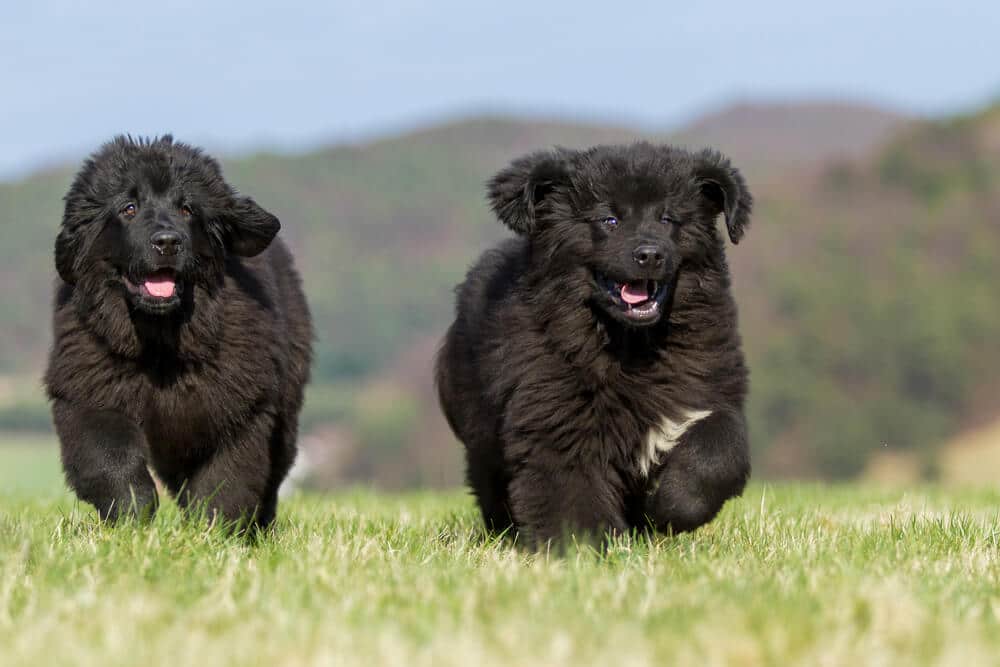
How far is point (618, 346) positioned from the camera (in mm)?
5199

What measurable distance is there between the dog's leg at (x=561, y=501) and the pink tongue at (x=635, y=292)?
0.62m

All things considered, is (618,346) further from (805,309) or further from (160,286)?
(805,309)

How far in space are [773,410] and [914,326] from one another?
9542mm

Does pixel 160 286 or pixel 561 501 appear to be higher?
pixel 160 286

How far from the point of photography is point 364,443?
83062 millimetres

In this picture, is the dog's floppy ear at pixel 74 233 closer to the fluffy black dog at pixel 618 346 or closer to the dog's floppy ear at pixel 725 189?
the fluffy black dog at pixel 618 346

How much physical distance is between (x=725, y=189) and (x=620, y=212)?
44cm

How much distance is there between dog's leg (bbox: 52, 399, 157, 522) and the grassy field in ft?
0.50

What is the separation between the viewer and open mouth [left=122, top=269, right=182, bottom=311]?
5246 mm

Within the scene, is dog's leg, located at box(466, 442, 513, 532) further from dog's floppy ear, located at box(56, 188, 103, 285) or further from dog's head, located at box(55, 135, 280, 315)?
dog's floppy ear, located at box(56, 188, 103, 285)

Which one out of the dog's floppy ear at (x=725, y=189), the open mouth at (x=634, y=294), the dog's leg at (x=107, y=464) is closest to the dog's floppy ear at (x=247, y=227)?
the dog's leg at (x=107, y=464)

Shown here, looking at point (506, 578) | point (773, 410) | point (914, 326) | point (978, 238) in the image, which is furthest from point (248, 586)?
point (978, 238)

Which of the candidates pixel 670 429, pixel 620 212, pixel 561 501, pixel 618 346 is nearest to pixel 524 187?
pixel 620 212

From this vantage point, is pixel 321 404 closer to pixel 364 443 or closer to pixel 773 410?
pixel 364 443
